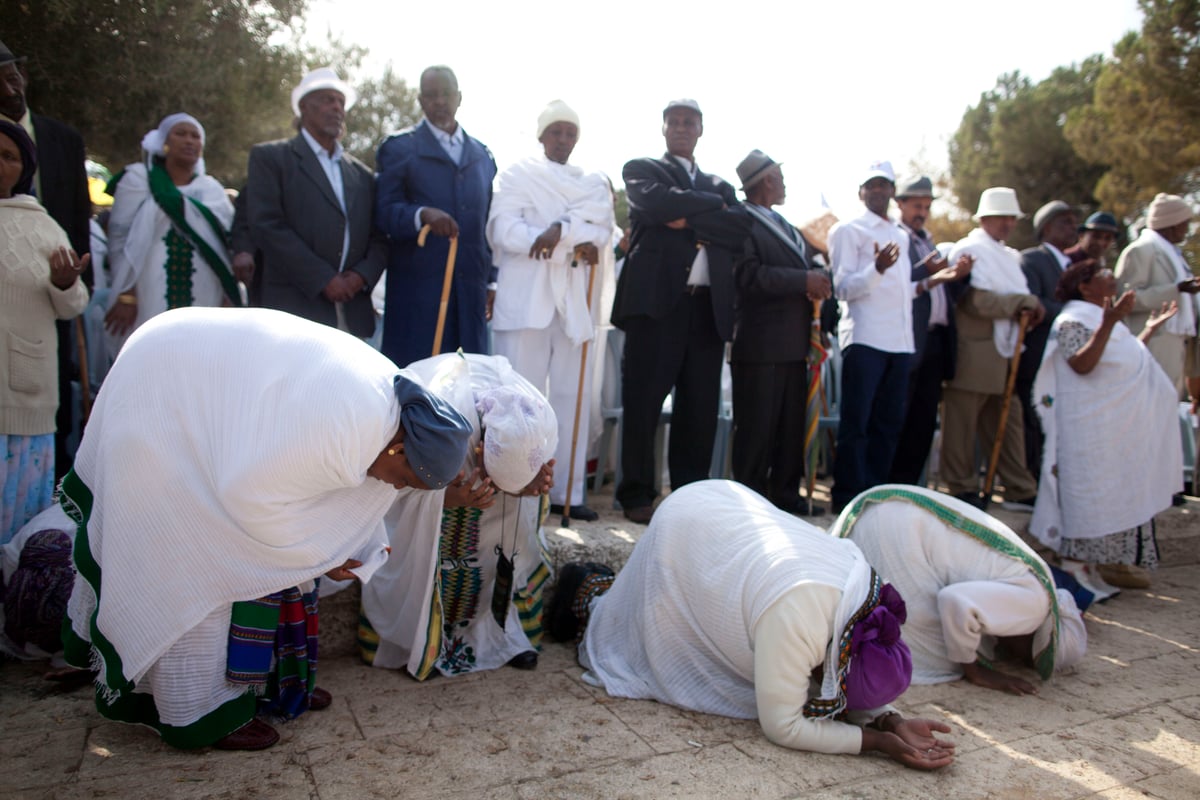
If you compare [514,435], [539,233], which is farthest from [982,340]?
[514,435]

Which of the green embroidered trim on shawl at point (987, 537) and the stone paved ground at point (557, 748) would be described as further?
the green embroidered trim on shawl at point (987, 537)

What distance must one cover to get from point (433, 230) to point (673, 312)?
4.63ft

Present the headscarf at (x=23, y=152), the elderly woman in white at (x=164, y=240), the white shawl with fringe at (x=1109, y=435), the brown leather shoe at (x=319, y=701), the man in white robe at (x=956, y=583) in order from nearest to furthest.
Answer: the brown leather shoe at (x=319, y=701), the headscarf at (x=23, y=152), the man in white robe at (x=956, y=583), the elderly woman in white at (x=164, y=240), the white shawl with fringe at (x=1109, y=435)

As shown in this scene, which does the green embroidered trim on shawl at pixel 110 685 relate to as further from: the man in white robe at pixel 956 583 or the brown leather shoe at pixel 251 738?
the man in white robe at pixel 956 583

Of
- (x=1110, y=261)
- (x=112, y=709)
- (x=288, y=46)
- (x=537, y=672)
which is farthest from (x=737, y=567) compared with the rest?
(x=1110, y=261)

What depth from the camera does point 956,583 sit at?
11.9 ft

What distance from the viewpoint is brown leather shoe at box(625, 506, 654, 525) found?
4984mm

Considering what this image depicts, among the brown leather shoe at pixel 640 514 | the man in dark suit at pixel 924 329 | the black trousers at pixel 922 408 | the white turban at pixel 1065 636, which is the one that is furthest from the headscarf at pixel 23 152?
the black trousers at pixel 922 408

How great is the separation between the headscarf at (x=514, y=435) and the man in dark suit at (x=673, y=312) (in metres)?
1.77

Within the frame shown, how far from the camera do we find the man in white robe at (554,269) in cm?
488

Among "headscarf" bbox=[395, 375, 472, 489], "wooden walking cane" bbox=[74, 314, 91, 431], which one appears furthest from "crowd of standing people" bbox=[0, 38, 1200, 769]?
"wooden walking cane" bbox=[74, 314, 91, 431]

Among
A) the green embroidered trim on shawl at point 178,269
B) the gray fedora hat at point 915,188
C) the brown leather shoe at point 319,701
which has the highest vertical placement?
the gray fedora hat at point 915,188

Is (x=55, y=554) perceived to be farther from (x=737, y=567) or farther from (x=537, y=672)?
(x=737, y=567)

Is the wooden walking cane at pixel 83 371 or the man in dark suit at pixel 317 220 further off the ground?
the man in dark suit at pixel 317 220
